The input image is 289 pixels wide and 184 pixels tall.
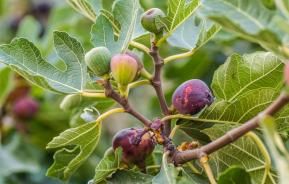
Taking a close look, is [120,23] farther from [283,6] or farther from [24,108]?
[24,108]

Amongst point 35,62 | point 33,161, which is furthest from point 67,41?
point 33,161

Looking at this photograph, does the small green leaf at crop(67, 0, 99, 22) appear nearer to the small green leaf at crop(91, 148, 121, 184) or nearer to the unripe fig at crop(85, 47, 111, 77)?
the unripe fig at crop(85, 47, 111, 77)

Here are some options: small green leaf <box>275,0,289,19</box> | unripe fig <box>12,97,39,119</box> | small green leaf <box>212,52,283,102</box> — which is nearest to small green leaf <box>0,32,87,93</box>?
small green leaf <box>212,52,283,102</box>

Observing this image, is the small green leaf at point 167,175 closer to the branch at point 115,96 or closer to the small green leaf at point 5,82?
the branch at point 115,96

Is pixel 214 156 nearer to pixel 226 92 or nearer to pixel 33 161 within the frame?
pixel 226 92

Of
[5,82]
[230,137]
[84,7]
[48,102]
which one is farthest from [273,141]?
[48,102]

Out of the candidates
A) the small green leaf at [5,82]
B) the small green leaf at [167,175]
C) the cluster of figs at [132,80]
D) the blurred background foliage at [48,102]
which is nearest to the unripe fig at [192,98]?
the cluster of figs at [132,80]
